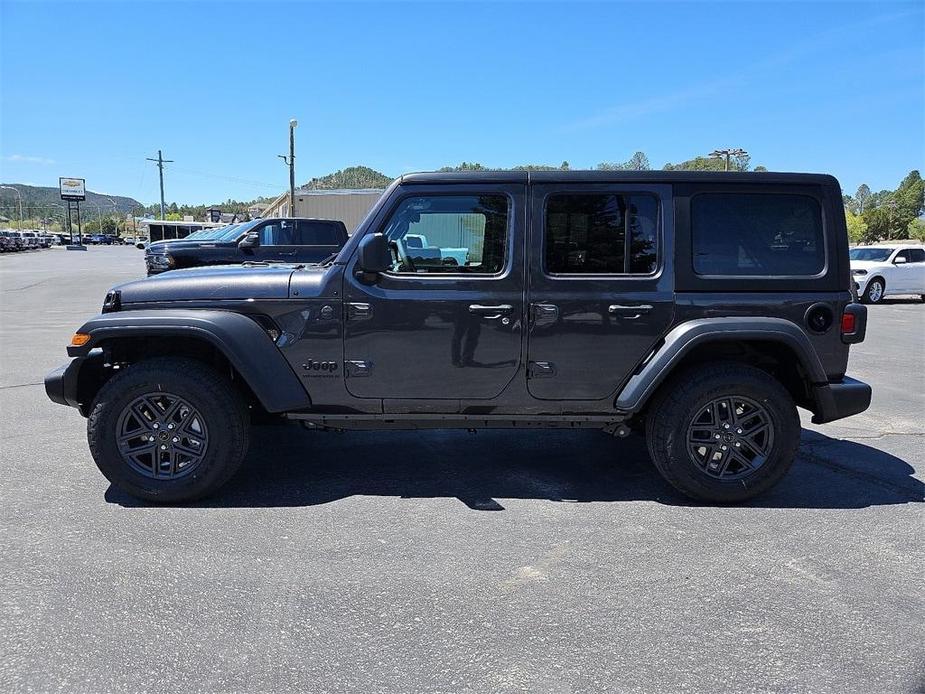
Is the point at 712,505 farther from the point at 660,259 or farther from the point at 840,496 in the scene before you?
the point at 660,259

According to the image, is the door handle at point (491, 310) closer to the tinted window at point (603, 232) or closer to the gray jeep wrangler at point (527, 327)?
the gray jeep wrangler at point (527, 327)

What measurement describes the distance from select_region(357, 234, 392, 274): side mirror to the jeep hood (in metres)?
0.36

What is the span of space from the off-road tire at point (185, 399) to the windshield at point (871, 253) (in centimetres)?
2008

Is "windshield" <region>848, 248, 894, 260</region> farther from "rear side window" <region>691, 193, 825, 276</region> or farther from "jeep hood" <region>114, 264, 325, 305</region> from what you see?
"jeep hood" <region>114, 264, 325, 305</region>

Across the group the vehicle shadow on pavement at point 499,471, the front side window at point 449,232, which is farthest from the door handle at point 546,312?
the vehicle shadow on pavement at point 499,471

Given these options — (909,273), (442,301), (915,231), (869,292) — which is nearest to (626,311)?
(442,301)

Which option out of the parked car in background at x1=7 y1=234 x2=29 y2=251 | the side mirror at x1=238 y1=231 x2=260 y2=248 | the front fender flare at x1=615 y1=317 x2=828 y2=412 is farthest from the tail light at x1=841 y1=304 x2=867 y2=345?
the parked car in background at x1=7 y1=234 x2=29 y2=251

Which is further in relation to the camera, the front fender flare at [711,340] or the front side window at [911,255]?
the front side window at [911,255]

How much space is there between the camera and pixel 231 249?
43.1ft

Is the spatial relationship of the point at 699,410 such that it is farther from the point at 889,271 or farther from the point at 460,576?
the point at 889,271

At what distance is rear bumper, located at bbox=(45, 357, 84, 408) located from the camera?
395cm

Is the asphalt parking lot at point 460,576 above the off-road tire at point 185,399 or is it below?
below

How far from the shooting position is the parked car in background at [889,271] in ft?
61.1

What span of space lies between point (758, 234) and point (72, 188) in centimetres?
10816
